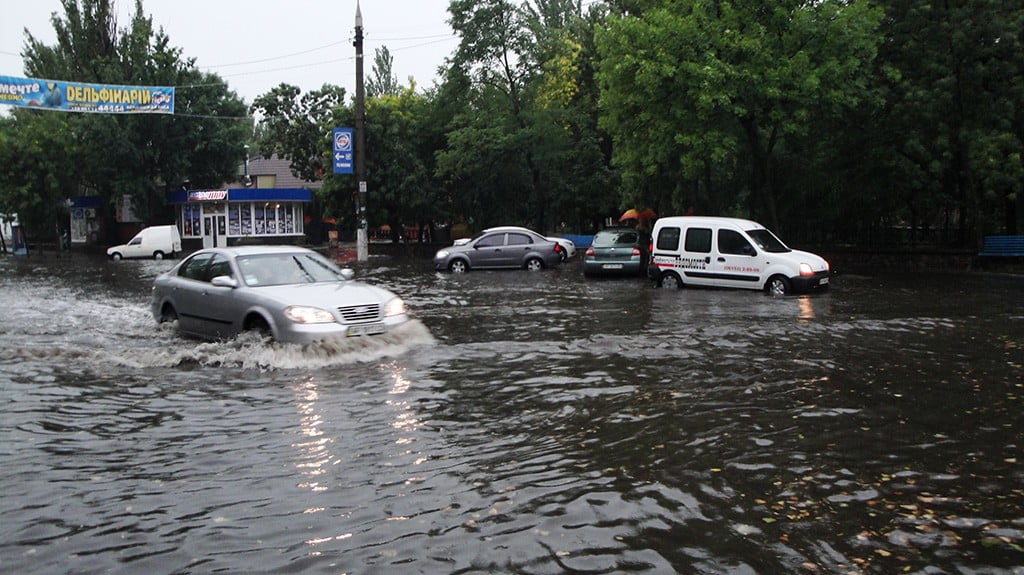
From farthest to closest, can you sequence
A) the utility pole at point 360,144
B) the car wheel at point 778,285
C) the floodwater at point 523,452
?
the utility pole at point 360,144
the car wheel at point 778,285
the floodwater at point 523,452

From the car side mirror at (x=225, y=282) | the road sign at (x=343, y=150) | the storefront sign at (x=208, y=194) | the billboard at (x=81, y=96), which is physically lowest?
the car side mirror at (x=225, y=282)

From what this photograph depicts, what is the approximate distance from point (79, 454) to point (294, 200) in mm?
50848

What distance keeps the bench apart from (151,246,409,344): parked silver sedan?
21912 millimetres

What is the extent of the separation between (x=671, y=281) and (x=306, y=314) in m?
12.2

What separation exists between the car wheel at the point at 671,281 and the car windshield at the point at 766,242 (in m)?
2.07

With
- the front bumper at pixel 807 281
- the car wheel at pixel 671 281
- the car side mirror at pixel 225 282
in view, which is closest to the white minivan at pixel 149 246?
the car wheel at pixel 671 281

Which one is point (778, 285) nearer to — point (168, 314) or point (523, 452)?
point (168, 314)

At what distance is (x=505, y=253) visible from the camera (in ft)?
95.6

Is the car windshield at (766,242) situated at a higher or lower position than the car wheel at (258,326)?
higher

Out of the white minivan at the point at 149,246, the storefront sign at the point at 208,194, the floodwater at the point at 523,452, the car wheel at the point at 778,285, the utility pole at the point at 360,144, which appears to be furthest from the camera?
the storefront sign at the point at 208,194

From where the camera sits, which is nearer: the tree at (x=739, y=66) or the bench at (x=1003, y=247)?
the tree at (x=739, y=66)

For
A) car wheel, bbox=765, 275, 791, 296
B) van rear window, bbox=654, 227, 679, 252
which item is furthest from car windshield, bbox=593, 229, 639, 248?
car wheel, bbox=765, 275, 791, 296

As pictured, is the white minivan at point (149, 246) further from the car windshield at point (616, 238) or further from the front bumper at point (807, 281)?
the front bumper at point (807, 281)

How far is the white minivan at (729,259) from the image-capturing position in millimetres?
19047
